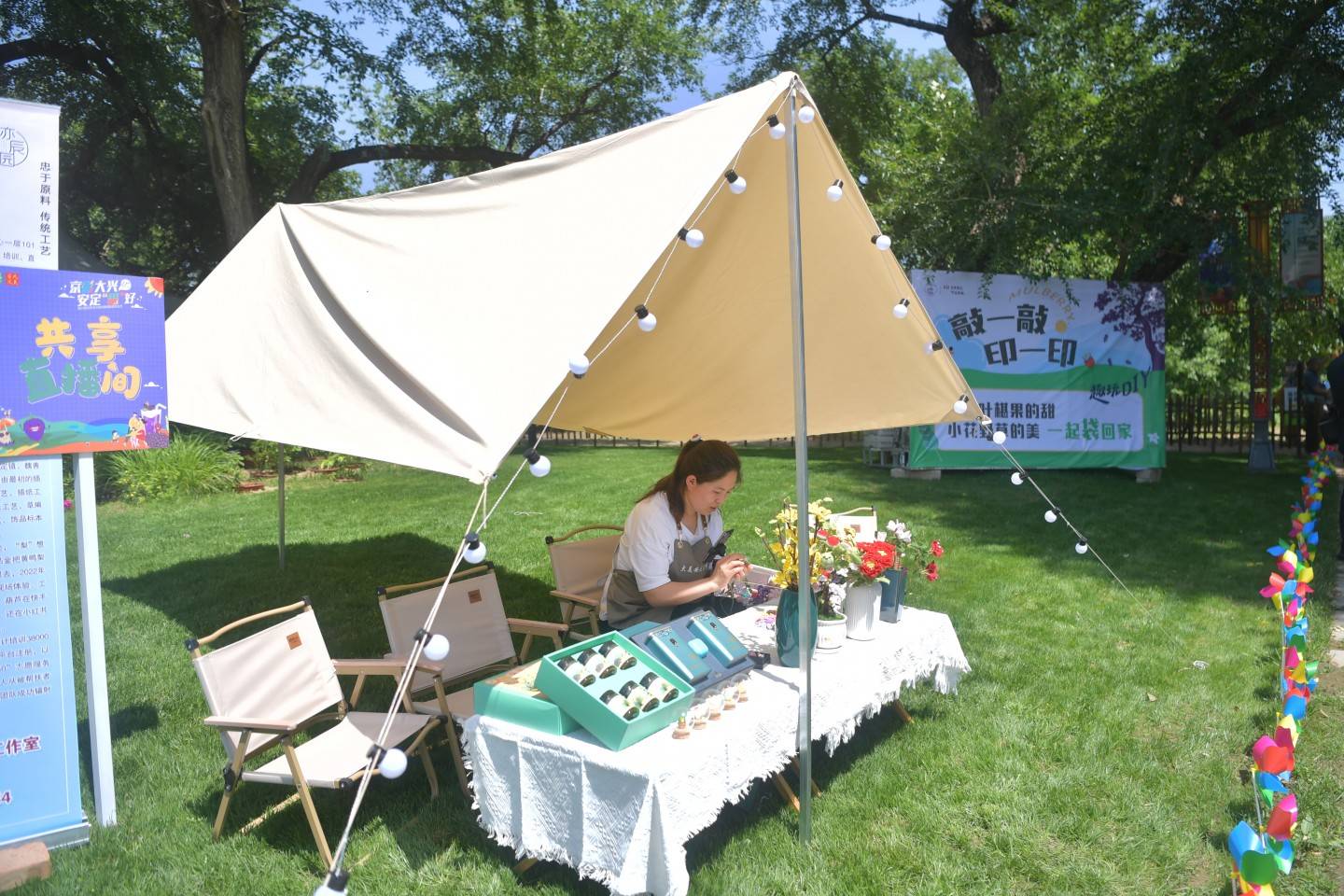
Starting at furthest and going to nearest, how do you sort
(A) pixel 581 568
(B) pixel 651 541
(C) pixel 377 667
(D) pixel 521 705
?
(A) pixel 581 568, (B) pixel 651 541, (C) pixel 377 667, (D) pixel 521 705

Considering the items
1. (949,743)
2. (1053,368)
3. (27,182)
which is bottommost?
(949,743)

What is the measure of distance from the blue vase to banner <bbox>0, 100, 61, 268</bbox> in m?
2.47

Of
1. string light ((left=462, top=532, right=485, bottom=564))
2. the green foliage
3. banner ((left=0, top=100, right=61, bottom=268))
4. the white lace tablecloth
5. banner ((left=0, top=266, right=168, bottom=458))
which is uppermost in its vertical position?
banner ((left=0, top=100, right=61, bottom=268))

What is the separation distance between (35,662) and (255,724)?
729mm

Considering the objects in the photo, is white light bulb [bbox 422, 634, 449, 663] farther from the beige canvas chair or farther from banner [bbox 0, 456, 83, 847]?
banner [bbox 0, 456, 83, 847]

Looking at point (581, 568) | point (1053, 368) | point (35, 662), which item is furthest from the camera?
point (1053, 368)

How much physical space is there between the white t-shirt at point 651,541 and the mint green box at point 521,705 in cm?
89

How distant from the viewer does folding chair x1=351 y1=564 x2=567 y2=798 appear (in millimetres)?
3340

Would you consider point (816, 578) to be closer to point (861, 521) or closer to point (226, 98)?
point (861, 521)

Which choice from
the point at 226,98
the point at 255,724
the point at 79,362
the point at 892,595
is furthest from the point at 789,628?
the point at 226,98

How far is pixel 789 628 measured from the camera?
2877 millimetres

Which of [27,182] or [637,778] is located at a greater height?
[27,182]

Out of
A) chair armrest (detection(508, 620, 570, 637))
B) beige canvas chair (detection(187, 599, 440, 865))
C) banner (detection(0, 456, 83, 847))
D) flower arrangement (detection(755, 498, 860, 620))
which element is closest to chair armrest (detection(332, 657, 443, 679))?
beige canvas chair (detection(187, 599, 440, 865))

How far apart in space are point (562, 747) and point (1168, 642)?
12.5ft
